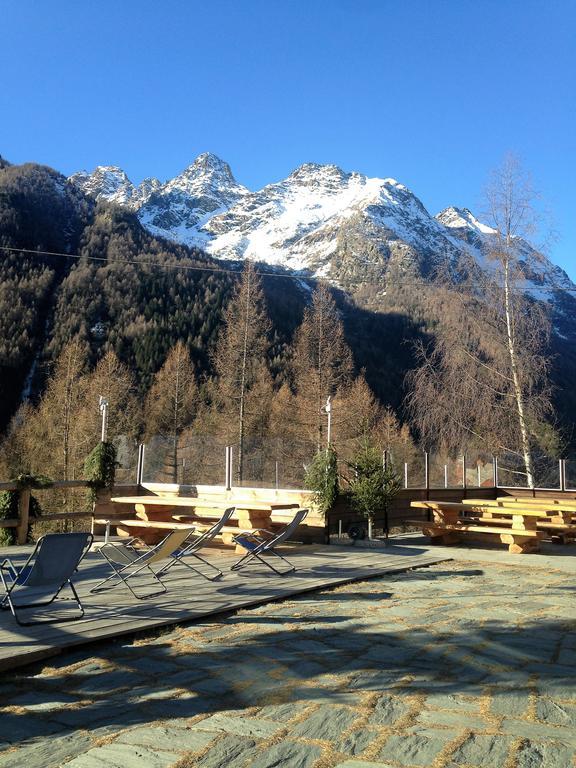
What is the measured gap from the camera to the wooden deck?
4180 millimetres

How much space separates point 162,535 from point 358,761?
25.6 feet

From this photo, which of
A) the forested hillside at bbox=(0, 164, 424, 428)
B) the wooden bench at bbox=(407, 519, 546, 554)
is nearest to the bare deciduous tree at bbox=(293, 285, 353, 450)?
the wooden bench at bbox=(407, 519, 546, 554)

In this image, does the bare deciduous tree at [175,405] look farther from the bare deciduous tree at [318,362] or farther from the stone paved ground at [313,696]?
the stone paved ground at [313,696]

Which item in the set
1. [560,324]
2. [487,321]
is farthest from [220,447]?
[560,324]

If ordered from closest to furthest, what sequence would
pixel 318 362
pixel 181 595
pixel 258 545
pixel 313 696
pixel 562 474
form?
1. pixel 313 696
2. pixel 181 595
3. pixel 258 545
4. pixel 562 474
5. pixel 318 362

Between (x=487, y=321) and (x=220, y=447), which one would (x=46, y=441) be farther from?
(x=487, y=321)

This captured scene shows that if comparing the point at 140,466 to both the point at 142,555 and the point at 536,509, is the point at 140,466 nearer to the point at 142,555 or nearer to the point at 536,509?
the point at 142,555

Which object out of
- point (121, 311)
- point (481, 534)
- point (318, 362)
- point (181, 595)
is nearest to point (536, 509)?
point (481, 534)

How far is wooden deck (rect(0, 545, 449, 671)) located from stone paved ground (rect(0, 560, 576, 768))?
6.6 inches

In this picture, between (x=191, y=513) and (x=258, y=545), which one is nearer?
(x=258, y=545)

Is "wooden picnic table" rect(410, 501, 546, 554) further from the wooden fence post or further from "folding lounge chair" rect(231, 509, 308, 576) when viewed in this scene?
the wooden fence post

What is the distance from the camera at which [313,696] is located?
10.7 feet

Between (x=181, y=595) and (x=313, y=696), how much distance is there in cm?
271

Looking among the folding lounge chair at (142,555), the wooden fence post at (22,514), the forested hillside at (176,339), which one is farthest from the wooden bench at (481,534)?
the wooden fence post at (22,514)
